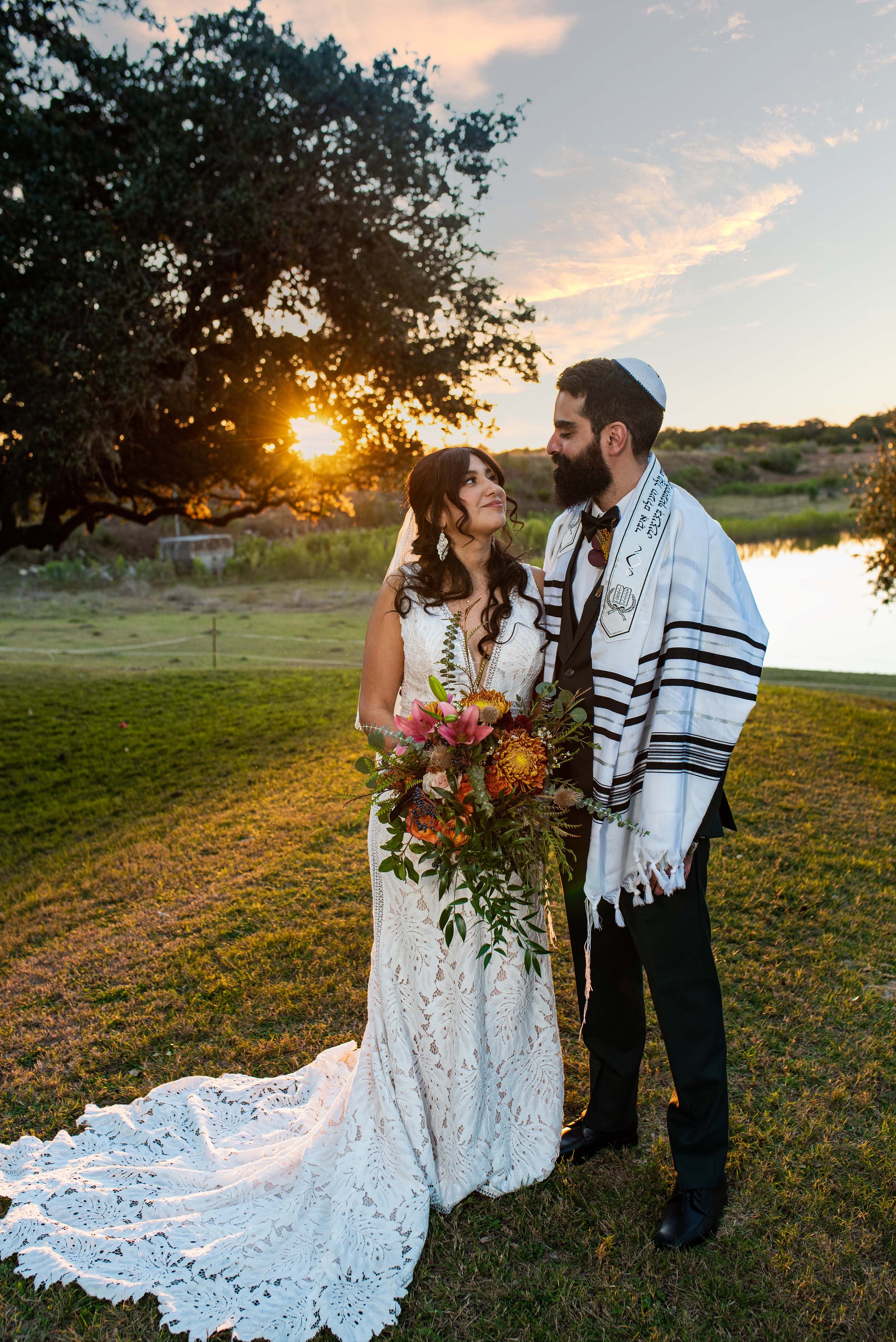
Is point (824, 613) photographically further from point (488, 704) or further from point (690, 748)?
point (488, 704)

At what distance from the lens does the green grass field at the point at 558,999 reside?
90.2 inches

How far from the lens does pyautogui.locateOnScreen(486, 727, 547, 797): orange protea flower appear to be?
215 centimetres

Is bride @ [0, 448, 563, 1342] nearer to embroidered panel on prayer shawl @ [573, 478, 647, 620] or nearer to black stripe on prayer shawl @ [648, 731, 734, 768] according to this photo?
embroidered panel on prayer shawl @ [573, 478, 647, 620]

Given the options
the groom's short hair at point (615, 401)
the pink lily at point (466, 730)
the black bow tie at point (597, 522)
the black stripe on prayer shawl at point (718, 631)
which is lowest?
the pink lily at point (466, 730)

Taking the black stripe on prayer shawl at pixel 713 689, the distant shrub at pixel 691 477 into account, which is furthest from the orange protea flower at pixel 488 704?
the distant shrub at pixel 691 477

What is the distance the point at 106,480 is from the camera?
826cm

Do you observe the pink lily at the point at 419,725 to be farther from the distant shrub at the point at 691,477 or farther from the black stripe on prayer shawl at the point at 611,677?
the distant shrub at the point at 691,477

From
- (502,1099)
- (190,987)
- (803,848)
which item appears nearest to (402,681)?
(502,1099)

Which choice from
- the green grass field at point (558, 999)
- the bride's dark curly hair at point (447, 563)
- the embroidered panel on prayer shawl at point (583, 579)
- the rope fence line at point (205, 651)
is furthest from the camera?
the rope fence line at point (205, 651)

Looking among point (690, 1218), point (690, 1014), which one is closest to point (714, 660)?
point (690, 1014)

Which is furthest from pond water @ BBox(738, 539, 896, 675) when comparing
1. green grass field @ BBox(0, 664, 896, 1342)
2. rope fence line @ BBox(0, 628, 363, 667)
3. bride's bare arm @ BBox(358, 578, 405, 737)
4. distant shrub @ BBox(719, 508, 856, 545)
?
bride's bare arm @ BBox(358, 578, 405, 737)

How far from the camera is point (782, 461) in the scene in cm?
4869

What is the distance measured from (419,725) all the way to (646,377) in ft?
4.32

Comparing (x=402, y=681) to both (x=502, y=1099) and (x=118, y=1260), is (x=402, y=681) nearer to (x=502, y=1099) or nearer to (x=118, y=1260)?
(x=502, y=1099)
